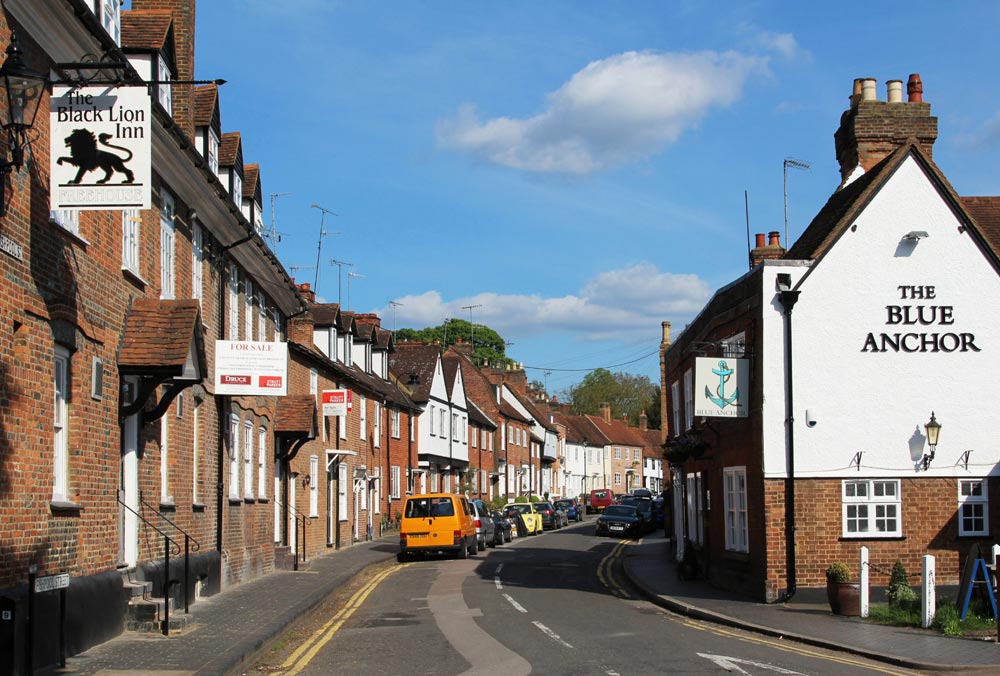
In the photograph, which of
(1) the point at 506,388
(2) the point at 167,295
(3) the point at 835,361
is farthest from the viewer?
(1) the point at 506,388

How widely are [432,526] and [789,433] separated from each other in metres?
15.9

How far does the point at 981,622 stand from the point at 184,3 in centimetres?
1797

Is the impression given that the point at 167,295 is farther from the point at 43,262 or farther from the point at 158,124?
the point at 43,262

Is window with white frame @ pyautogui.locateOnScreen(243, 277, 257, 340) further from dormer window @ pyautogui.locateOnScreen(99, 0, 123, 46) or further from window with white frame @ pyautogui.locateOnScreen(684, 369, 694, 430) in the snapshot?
window with white frame @ pyautogui.locateOnScreen(684, 369, 694, 430)

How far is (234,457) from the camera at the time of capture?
2373 centimetres

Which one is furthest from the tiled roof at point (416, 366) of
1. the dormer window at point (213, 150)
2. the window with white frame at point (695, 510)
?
the dormer window at point (213, 150)

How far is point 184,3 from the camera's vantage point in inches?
842

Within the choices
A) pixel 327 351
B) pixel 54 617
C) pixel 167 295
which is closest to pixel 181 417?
pixel 167 295

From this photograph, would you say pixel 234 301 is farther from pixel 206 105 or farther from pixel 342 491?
pixel 342 491

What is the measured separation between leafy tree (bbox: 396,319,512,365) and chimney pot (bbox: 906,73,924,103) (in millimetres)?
80500

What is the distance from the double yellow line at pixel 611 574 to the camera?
24.5m

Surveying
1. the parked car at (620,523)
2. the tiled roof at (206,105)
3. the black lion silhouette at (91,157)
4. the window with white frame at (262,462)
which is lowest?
the parked car at (620,523)

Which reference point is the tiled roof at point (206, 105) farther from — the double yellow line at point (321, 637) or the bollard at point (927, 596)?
the bollard at point (927, 596)

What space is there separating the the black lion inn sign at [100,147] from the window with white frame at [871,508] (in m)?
14.3
